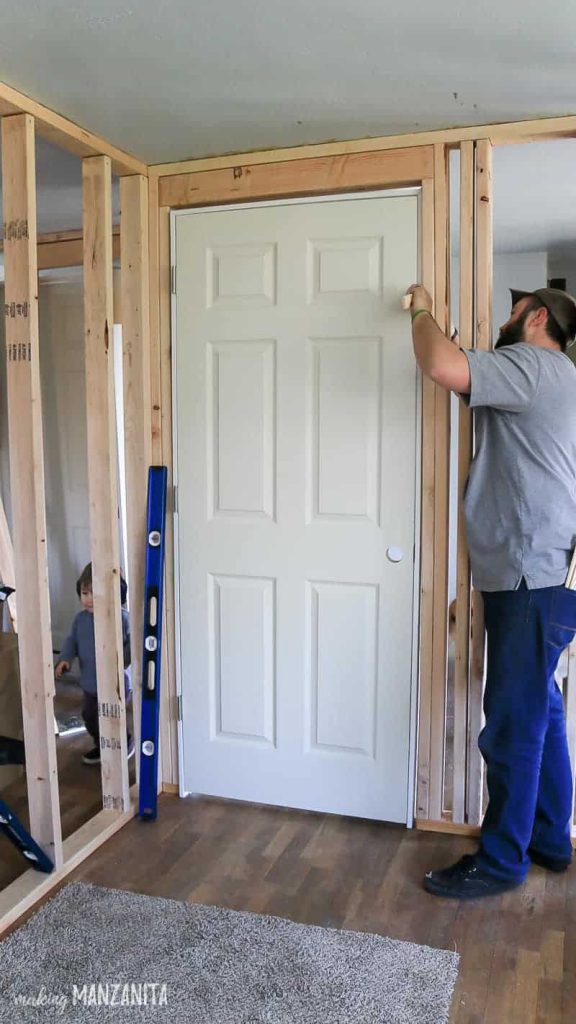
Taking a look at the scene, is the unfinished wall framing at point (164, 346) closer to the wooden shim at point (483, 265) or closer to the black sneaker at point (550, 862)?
the wooden shim at point (483, 265)

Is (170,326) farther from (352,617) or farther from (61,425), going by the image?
(61,425)

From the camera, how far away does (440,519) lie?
2656 millimetres

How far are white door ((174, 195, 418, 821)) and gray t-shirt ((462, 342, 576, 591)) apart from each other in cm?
32

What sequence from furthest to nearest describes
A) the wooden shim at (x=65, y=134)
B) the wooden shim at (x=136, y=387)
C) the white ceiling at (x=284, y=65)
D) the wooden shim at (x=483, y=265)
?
the wooden shim at (x=136, y=387) → the wooden shim at (x=483, y=265) → the wooden shim at (x=65, y=134) → the white ceiling at (x=284, y=65)

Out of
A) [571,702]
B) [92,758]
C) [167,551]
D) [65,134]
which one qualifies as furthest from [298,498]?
[92,758]

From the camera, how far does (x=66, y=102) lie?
227cm

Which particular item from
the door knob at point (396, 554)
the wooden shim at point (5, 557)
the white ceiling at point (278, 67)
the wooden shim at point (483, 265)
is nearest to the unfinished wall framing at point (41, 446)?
the white ceiling at point (278, 67)

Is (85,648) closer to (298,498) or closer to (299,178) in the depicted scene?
(298,498)

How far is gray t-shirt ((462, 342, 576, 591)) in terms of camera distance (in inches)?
88.7

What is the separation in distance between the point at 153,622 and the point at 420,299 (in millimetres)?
1420

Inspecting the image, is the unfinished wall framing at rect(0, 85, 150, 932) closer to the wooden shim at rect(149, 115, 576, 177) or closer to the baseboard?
the wooden shim at rect(149, 115, 576, 177)

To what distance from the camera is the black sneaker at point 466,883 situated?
92.4 inches

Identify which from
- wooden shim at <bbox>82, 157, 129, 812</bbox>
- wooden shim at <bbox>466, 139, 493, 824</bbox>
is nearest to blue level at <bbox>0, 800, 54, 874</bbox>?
wooden shim at <bbox>82, 157, 129, 812</bbox>

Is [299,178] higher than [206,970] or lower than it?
higher
